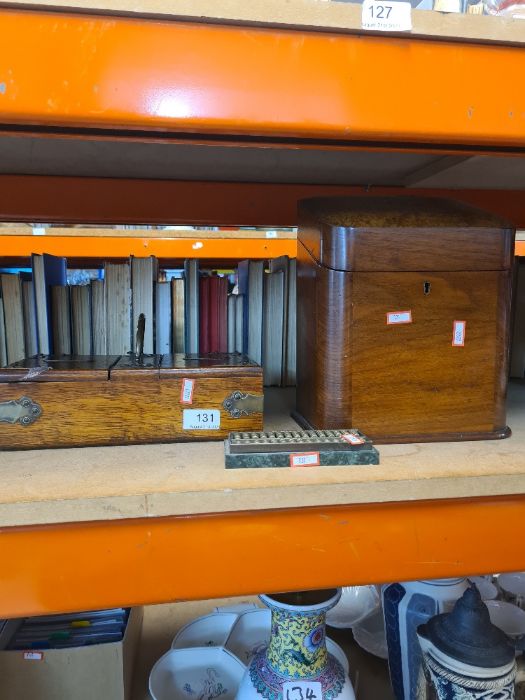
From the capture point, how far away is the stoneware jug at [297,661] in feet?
2.21

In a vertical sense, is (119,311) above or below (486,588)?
above

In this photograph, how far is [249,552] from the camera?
49 cm

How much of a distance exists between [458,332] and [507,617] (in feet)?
1.85

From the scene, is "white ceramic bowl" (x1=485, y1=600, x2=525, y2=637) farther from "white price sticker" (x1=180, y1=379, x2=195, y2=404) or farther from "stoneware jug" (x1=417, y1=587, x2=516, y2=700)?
"white price sticker" (x1=180, y1=379, x2=195, y2=404)

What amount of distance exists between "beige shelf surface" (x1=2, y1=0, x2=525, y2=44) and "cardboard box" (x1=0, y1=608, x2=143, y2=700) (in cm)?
80

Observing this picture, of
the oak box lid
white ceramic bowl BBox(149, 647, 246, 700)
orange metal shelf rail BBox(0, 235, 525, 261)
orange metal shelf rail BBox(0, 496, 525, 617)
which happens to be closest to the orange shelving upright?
orange metal shelf rail BBox(0, 496, 525, 617)

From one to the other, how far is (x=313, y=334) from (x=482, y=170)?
2.17 ft

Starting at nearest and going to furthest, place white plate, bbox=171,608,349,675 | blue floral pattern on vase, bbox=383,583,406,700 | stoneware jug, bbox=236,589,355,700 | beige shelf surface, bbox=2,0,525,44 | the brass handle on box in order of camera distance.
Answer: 1. beige shelf surface, bbox=2,0,525,44
2. the brass handle on box
3. stoneware jug, bbox=236,589,355,700
4. blue floral pattern on vase, bbox=383,583,406,700
5. white plate, bbox=171,608,349,675

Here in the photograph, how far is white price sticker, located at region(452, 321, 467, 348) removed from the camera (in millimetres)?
607

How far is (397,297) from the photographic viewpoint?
59cm

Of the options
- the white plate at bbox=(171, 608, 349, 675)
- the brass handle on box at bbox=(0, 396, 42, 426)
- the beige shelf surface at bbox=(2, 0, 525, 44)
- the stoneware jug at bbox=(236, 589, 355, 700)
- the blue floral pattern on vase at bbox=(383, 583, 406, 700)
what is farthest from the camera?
the white plate at bbox=(171, 608, 349, 675)

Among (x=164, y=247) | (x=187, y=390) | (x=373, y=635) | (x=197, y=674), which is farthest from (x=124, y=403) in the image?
(x=164, y=247)

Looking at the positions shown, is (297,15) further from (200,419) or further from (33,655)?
(33,655)

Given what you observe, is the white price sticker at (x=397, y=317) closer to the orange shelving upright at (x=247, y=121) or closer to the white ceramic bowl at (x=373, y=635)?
the orange shelving upright at (x=247, y=121)
